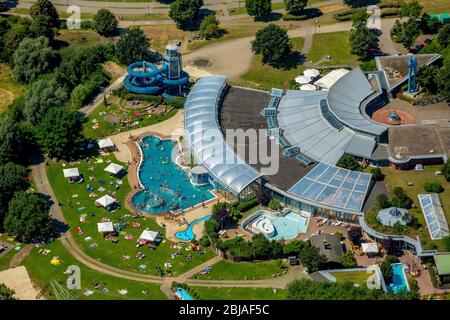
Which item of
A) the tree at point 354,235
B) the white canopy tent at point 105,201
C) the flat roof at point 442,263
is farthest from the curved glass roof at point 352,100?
the white canopy tent at point 105,201

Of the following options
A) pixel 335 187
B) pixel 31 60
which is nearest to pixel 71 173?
pixel 31 60

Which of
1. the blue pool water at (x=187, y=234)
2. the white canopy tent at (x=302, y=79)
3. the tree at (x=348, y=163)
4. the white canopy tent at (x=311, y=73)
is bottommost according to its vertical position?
the blue pool water at (x=187, y=234)

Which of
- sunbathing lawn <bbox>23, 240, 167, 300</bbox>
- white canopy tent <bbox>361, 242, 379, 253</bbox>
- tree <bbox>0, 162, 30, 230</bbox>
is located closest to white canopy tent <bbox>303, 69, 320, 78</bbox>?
white canopy tent <bbox>361, 242, 379, 253</bbox>

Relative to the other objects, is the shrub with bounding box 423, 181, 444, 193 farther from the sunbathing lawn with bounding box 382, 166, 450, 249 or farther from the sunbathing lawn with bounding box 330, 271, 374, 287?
the sunbathing lawn with bounding box 330, 271, 374, 287

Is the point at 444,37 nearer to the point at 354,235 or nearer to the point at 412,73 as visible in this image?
the point at 412,73

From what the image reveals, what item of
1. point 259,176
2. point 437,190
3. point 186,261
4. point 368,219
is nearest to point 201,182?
point 259,176

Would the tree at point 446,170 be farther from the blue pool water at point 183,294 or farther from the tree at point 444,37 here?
the blue pool water at point 183,294
